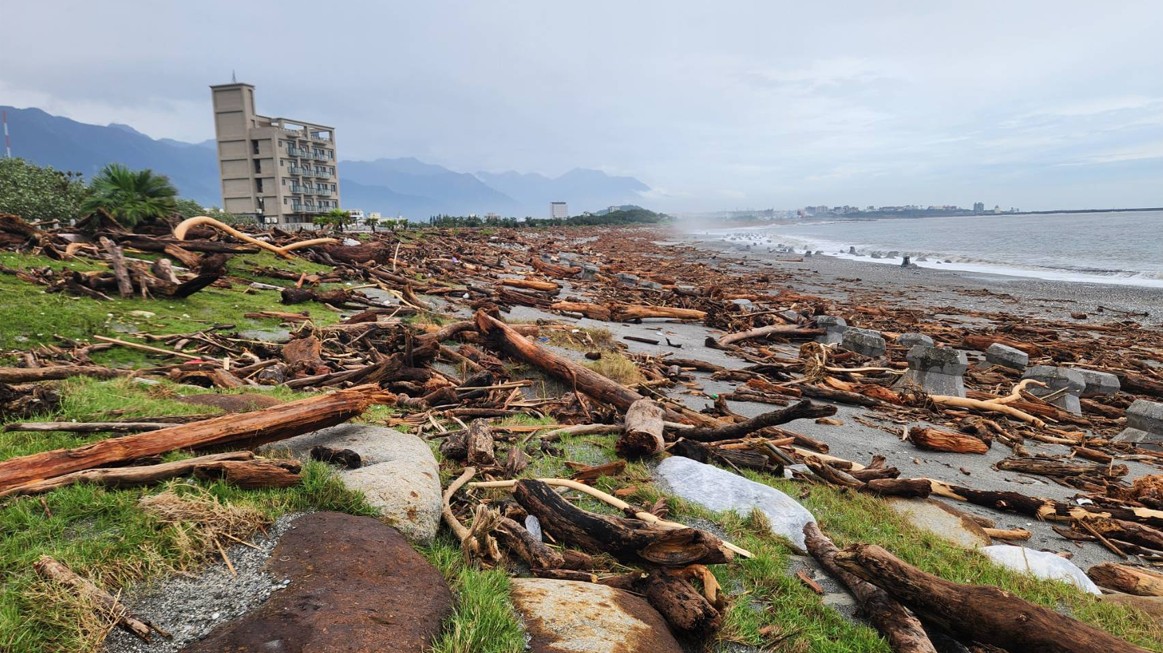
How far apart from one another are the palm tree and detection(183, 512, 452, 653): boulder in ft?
53.3

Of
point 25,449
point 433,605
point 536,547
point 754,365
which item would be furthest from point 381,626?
point 754,365

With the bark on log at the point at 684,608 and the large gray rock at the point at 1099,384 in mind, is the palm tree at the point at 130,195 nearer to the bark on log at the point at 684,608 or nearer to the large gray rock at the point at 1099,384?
the bark on log at the point at 684,608

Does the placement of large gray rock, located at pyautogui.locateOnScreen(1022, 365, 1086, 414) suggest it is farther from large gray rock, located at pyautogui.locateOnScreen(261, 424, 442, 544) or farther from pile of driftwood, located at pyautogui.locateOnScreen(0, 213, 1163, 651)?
large gray rock, located at pyautogui.locateOnScreen(261, 424, 442, 544)

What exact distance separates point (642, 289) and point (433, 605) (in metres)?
17.7

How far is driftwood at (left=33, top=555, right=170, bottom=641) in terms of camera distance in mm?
2451

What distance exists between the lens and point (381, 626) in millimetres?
2561

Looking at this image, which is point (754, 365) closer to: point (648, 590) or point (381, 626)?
point (648, 590)

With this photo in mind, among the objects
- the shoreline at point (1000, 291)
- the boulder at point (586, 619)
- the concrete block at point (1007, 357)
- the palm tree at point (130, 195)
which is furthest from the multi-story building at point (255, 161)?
the boulder at point (586, 619)

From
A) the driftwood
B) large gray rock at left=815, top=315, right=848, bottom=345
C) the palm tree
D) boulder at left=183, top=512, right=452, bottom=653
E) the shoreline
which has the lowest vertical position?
the shoreline

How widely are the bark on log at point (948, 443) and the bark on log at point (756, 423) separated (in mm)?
2680

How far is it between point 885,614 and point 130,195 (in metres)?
19.4

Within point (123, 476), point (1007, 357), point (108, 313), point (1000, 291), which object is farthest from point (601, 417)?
point (1000, 291)

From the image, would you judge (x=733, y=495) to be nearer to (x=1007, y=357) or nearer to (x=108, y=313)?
(x=108, y=313)

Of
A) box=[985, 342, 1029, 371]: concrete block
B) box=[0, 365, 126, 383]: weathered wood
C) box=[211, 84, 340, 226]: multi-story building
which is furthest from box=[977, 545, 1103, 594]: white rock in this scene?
box=[211, 84, 340, 226]: multi-story building
